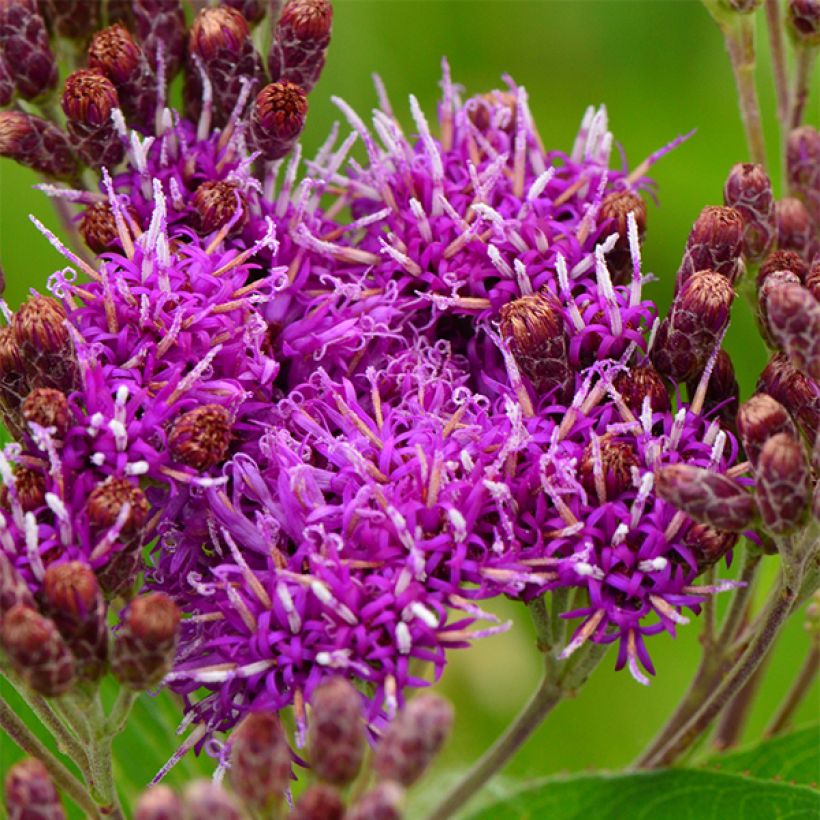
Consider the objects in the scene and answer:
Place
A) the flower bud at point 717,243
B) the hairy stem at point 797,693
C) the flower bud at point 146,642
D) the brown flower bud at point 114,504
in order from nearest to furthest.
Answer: the flower bud at point 146,642 < the brown flower bud at point 114,504 < the flower bud at point 717,243 < the hairy stem at point 797,693

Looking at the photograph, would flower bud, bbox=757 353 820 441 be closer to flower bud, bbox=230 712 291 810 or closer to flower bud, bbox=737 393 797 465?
flower bud, bbox=737 393 797 465

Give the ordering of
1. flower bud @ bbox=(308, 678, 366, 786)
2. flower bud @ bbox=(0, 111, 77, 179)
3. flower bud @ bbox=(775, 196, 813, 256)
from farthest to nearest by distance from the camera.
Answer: flower bud @ bbox=(775, 196, 813, 256)
flower bud @ bbox=(0, 111, 77, 179)
flower bud @ bbox=(308, 678, 366, 786)

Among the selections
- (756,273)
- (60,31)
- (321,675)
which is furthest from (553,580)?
(60,31)

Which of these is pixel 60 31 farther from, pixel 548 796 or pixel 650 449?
pixel 548 796

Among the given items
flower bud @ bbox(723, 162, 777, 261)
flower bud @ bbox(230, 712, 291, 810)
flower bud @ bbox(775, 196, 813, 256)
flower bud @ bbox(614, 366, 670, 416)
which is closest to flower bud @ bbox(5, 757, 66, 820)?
flower bud @ bbox(230, 712, 291, 810)

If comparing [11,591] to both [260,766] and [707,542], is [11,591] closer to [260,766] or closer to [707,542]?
[260,766]

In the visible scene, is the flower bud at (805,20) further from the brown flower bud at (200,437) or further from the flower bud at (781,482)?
the brown flower bud at (200,437)

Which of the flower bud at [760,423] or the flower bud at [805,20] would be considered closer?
the flower bud at [760,423]

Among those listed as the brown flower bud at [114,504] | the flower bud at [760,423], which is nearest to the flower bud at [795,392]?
the flower bud at [760,423]
